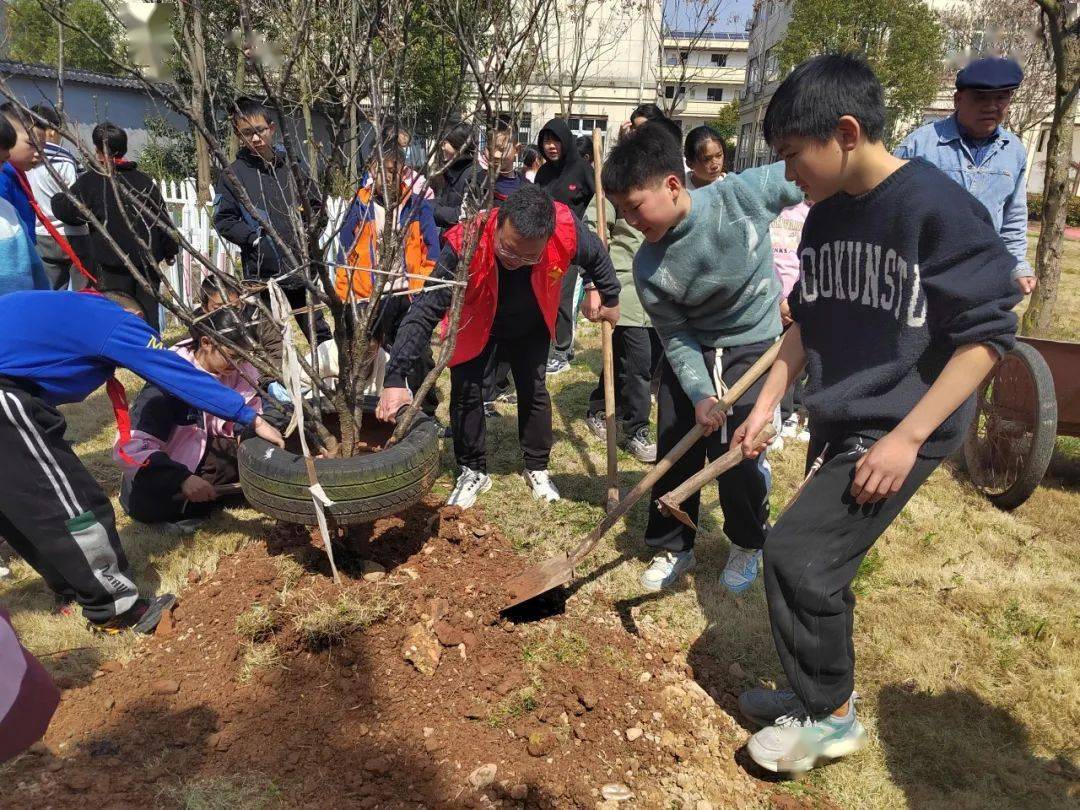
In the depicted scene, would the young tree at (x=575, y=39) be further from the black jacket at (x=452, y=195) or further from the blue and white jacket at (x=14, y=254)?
the blue and white jacket at (x=14, y=254)

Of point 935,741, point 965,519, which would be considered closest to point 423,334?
point 935,741

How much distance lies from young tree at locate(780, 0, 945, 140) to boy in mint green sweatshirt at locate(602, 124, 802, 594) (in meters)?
22.0

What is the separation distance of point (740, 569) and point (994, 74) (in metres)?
2.68

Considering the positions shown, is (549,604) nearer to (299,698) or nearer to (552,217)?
(299,698)

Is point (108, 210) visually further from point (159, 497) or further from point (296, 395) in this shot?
point (296, 395)

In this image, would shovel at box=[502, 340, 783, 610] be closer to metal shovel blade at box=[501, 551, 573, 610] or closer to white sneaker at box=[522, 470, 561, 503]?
metal shovel blade at box=[501, 551, 573, 610]

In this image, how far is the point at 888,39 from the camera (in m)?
22.8

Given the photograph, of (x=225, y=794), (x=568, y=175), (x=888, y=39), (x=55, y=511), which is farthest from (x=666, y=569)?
(x=888, y=39)

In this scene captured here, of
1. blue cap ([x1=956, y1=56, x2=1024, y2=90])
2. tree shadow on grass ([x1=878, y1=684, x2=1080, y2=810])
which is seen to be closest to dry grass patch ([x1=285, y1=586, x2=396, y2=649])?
tree shadow on grass ([x1=878, y1=684, x2=1080, y2=810])

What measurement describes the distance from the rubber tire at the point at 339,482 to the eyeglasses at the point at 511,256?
1121mm

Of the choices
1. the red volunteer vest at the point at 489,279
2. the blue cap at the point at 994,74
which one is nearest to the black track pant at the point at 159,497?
the red volunteer vest at the point at 489,279

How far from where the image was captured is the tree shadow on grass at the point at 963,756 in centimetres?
223

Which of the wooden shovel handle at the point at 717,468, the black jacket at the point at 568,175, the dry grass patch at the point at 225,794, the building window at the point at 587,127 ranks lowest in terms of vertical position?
the dry grass patch at the point at 225,794

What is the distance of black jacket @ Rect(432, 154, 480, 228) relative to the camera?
596 centimetres
